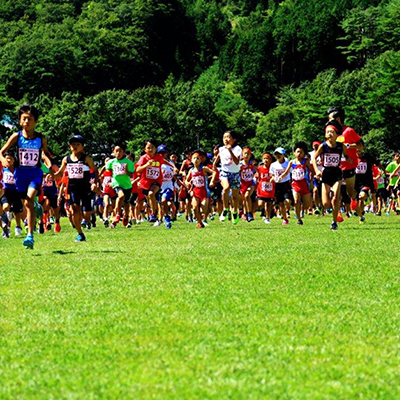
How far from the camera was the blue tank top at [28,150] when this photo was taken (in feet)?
38.7

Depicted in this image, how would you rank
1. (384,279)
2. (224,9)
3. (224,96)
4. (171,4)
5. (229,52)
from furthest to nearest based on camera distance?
(224,9), (171,4), (229,52), (224,96), (384,279)

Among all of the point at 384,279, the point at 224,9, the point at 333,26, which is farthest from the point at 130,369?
the point at 224,9

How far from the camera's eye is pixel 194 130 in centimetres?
9162

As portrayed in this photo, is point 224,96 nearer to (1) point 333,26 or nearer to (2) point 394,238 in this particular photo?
(1) point 333,26

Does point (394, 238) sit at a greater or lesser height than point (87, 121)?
lesser

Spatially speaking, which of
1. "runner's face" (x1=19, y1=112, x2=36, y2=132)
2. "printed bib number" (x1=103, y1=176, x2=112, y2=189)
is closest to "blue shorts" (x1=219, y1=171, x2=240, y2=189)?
"printed bib number" (x1=103, y1=176, x2=112, y2=189)

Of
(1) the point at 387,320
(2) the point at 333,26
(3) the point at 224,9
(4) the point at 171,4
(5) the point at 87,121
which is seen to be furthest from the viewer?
(3) the point at 224,9

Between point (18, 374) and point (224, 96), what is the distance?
→ 392 ft

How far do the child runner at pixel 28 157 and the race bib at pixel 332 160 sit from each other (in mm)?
6362

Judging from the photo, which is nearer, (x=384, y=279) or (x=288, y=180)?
(x=384, y=279)

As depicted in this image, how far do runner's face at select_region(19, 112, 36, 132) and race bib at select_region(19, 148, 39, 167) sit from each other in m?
0.30

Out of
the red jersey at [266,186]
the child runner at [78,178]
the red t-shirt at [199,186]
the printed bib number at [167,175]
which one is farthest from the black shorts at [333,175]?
the printed bib number at [167,175]

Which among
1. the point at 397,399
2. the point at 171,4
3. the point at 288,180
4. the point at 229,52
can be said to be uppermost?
the point at 171,4

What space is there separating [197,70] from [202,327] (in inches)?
6449
